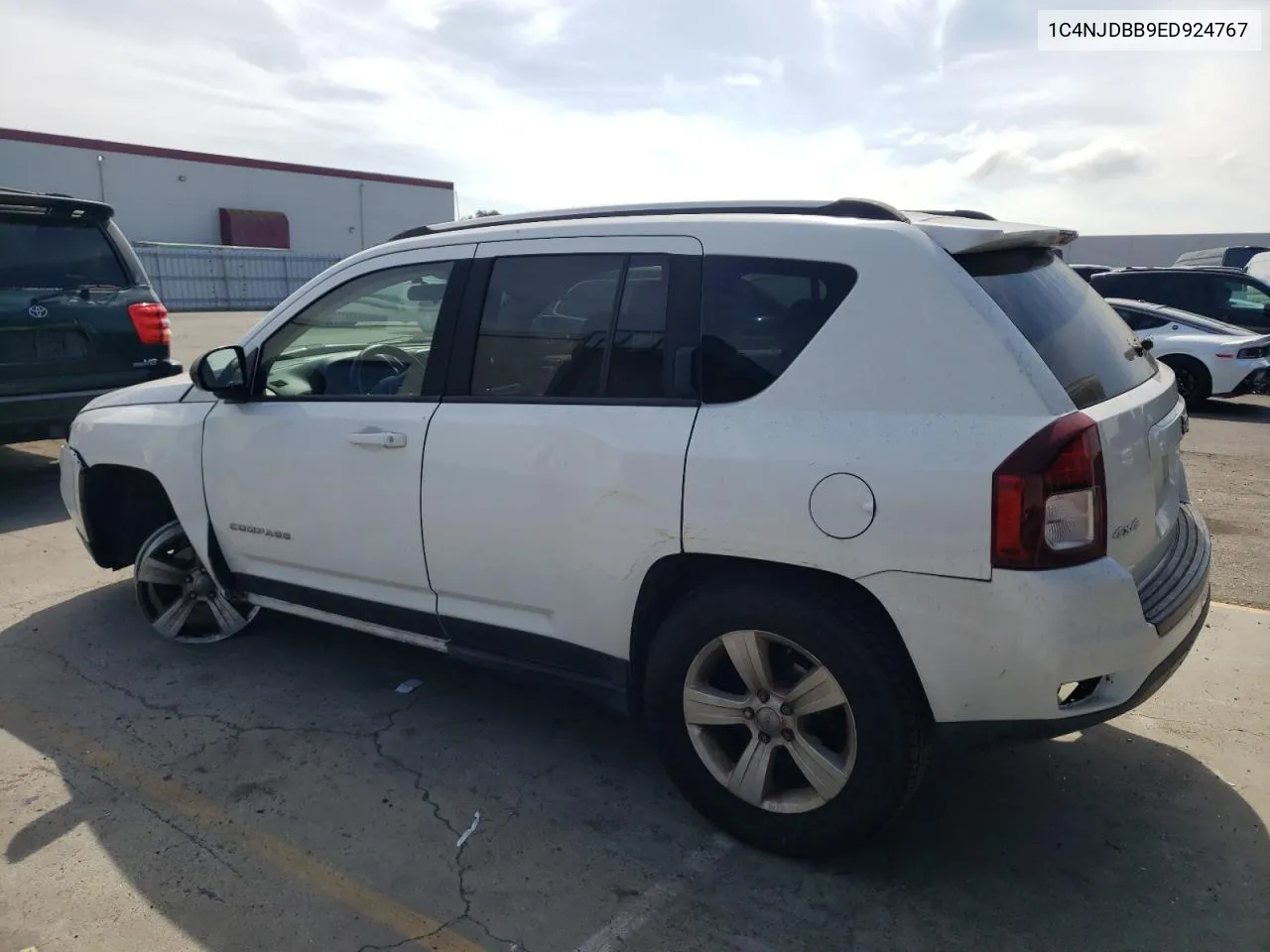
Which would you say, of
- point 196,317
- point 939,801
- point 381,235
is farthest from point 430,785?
point 381,235

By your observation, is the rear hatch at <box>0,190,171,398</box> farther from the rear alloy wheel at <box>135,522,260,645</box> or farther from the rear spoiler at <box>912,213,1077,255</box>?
the rear spoiler at <box>912,213,1077,255</box>

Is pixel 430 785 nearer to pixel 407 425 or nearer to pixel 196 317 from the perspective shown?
pixel 407 425

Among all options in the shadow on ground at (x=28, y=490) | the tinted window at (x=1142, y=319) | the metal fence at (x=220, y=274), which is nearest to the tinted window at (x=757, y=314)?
the shadow on ground at (x=28, y=490)

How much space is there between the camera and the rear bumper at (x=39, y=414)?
6.75 meters

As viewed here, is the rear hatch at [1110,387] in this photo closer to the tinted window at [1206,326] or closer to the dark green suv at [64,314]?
the dark green suv at [64,314]

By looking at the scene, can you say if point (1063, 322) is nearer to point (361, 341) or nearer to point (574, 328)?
point (574, 328)

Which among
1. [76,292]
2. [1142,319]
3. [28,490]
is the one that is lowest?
[28,490]

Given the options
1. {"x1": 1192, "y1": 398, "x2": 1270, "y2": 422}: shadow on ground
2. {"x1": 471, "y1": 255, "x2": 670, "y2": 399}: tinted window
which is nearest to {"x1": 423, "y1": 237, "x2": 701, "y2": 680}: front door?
{"x1": 471, "y1": 255, "x2": 670, "y2": 399}: tinted window

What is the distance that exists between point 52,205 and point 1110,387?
7105 millimetres

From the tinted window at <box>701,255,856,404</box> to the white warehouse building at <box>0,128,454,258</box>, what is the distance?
34428mm

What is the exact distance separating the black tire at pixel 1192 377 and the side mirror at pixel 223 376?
37.5 ft

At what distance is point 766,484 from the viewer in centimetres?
279

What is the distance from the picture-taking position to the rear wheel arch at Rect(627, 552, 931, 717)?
275 cm

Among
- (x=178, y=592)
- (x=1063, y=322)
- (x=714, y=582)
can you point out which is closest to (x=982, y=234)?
(x=1063, y=322)
